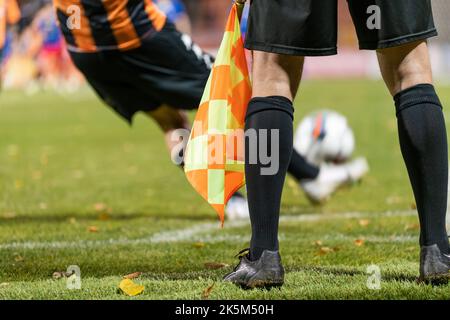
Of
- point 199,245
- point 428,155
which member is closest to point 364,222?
point 199,245

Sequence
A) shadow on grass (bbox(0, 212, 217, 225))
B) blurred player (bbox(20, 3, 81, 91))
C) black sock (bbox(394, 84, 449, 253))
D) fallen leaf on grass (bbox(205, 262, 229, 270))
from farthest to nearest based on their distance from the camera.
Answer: blurred player (bbox(20, 3, 81, 91)), shadow on grass (bbox(0, 212, 217, 225)), fallen leaf on grass (bbox(205, 262, 229, 270)), black sock (bbox(394, 84, 449, 253))

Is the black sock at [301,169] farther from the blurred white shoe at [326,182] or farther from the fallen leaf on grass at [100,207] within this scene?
the fallen leaf on grass at [100,207]

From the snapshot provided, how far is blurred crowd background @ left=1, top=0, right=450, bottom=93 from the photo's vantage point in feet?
68.3

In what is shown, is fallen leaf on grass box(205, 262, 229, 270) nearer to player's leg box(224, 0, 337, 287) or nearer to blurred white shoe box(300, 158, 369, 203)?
player's leg box(224, 0, 337, 287)

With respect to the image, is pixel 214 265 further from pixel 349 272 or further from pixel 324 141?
pixel 324 141

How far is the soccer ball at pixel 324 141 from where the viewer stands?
6605mm

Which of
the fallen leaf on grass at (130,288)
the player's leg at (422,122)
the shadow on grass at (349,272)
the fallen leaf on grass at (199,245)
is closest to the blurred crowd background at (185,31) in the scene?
the fallen leaf on grass at (199,245)

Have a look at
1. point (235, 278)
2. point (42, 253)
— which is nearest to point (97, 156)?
point (42, 253)

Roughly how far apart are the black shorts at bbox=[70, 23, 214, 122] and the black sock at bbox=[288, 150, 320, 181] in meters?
0.75

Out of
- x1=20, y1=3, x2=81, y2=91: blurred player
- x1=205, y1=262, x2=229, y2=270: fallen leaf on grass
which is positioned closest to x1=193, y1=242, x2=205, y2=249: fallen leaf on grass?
x1=205, y1=262, x2=229, y2=270: fallen leaf on grass

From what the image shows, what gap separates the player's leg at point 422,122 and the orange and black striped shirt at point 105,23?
227 centimetres
